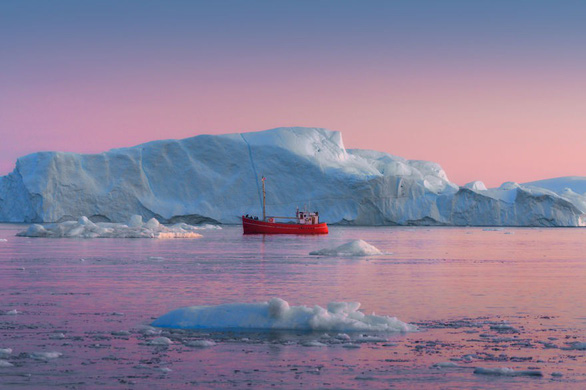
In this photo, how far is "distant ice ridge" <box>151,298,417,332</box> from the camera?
1001cm

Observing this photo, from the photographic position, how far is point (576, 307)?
42.6 ft

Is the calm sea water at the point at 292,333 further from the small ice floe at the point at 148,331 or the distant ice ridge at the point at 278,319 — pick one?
the distant ice ridge at the point at 278,319

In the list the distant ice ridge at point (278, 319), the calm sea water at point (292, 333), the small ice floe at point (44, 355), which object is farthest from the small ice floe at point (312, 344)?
the small ice floe at point (44, 355)

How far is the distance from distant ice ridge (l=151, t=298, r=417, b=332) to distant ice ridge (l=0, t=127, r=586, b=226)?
59.9m

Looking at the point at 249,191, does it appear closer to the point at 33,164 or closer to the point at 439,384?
the point at 33,164

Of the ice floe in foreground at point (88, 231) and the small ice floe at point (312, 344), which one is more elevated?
the ice floe in foreground at point (88, 231)

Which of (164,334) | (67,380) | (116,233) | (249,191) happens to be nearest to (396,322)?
(164,334)

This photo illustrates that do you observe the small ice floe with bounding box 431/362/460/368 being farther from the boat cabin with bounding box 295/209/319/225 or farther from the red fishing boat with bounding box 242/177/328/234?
the boat cabin with bounding box 295/209/319/225

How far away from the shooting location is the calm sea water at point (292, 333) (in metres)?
7.30

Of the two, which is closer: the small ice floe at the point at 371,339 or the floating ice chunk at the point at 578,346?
the floating ice chunk at the point at 578,346

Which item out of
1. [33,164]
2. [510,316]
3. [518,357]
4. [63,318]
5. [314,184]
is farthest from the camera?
[314,184]

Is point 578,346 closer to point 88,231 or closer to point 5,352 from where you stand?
point 5,352

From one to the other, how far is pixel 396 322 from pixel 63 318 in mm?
4738

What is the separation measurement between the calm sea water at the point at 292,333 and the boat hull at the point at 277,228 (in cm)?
3590
